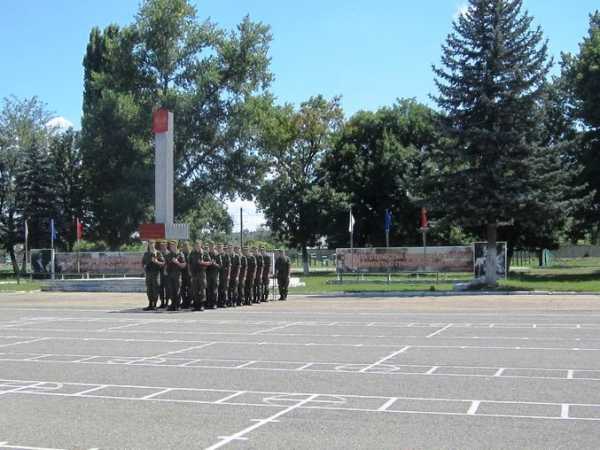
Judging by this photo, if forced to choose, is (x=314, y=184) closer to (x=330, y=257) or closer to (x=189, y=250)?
(x=330, y=257)

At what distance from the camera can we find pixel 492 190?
34406 millimetres

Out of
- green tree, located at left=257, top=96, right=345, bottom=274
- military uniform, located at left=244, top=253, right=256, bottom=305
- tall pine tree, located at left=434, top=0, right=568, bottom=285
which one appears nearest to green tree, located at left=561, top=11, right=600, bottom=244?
tall pine tree, located at left=434, top=0, right=568, bottom=285

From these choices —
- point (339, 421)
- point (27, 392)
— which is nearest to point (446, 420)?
point (339, 421)

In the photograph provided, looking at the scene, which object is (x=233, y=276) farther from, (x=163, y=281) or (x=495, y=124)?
(x=495, y=124)

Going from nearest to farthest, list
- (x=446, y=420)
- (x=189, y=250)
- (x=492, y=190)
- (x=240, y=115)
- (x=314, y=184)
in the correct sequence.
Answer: (x=446, y=420) → (x=189, y=250) → (x=492, y=190) → (x=240, y=115) → (x=314, y=184)

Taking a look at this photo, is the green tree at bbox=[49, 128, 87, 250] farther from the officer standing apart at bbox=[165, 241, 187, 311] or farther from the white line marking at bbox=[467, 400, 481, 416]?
the white line marking at bbox=[467, 400, 481, 416]

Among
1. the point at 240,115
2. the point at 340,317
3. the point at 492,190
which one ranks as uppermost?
the point at 240,115

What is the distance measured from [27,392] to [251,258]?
717 inches

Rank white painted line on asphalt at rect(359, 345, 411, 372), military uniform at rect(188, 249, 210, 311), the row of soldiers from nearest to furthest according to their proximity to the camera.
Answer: white painted line on asphalt at rect(359, 345, 411, 372)
military uniform at rect(188, 249, 210, 311)
the row of soldiers

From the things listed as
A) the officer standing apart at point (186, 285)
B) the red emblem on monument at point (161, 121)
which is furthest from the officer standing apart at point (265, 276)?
the red emblem on monument at point (161, 121)

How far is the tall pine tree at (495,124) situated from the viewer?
113 feet

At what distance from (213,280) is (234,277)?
1397 millimetres

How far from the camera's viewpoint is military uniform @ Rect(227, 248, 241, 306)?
2673cm

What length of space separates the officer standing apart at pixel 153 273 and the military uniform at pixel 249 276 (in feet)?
10.5
